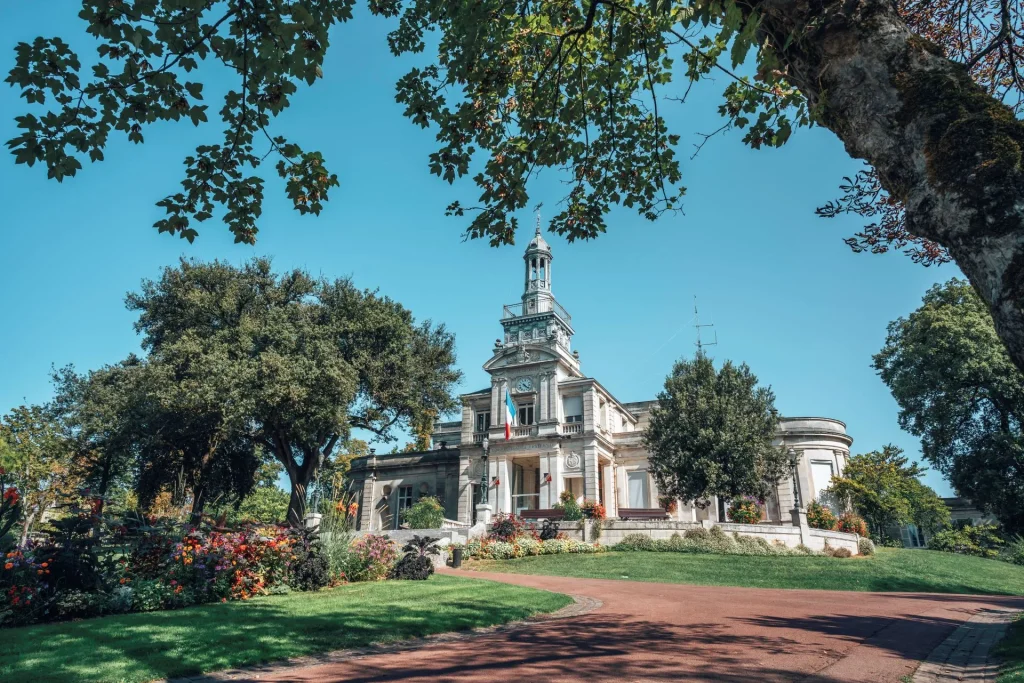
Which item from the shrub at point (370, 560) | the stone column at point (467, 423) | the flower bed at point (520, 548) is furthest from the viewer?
the stone column at point (467, 423)

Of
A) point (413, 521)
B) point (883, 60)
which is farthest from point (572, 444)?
point (883, 60)

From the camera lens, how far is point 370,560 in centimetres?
1504

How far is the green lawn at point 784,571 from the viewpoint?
1738 cm

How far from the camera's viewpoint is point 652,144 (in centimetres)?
752

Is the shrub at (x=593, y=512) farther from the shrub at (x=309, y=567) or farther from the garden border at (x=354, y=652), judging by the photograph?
the garden border at (x=354, y=652)

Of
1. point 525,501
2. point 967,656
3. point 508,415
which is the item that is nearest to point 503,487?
point 525,501

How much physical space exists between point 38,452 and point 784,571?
3102 cm

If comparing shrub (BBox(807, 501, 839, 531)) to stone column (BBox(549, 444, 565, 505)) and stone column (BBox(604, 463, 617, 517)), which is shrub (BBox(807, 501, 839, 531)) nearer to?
stone column (BBox(604, 463, 617, 517))

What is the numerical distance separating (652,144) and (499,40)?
7.37 feet

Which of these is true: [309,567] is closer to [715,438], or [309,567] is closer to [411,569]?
[411,569]

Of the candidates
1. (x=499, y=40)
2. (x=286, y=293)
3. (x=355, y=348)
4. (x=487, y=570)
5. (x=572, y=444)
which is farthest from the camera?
(x=572, y=444)

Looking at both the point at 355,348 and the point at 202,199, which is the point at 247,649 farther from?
the point at 355,348

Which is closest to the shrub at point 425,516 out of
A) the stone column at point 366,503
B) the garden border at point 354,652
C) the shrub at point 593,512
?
the shrub at point 593,512

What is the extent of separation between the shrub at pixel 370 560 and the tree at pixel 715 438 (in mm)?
17504
